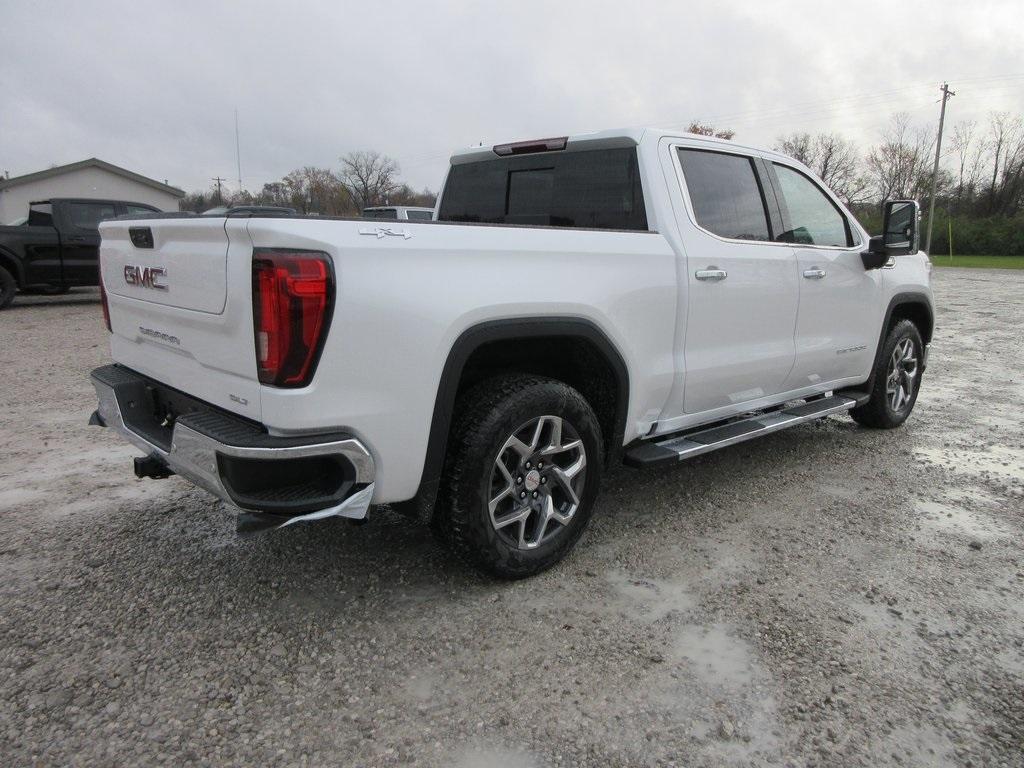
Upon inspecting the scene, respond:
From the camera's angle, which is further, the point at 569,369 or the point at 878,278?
the point at 878,278

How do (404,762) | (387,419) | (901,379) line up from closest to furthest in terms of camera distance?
(404,762) → (387,419) → (901,379)

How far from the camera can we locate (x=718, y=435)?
3.75 m

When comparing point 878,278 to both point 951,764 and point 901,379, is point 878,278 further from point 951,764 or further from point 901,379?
point 951,764

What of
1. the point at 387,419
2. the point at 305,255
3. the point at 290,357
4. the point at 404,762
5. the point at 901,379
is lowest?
the point at 404,762

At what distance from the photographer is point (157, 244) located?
2799 mm

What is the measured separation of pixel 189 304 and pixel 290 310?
62cm

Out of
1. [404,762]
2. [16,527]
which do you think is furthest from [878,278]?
[16,527]

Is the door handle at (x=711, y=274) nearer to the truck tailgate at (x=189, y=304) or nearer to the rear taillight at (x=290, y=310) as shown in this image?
the rear taillight at (x=290, y=310)

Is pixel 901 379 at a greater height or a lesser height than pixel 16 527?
greater

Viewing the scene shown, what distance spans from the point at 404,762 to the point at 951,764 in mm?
1575

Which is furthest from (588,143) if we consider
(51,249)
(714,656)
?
(51,249)

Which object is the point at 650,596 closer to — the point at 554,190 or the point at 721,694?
the point at 721,694

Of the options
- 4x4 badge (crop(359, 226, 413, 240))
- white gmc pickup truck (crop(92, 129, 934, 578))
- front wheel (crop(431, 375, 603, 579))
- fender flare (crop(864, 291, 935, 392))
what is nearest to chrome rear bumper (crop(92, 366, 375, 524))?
white gmc pickup truck (crop(92, 129, 934, 578))

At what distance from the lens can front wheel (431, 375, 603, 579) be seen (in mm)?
2770
